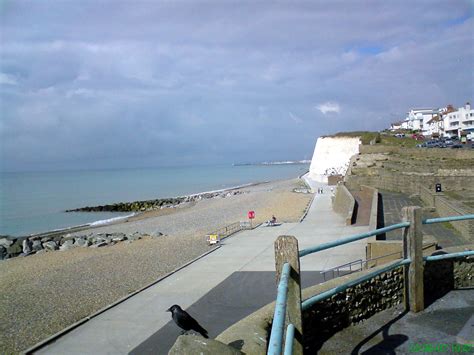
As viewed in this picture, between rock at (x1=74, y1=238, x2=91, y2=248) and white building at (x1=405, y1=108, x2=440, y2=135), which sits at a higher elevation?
white building at (x1=405, y1=108, x2=440, y2=135)

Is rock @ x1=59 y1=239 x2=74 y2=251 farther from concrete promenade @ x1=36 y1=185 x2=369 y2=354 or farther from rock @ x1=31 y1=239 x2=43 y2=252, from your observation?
concrete promenade @ x1=36 y1=185 x2=369 y2=354

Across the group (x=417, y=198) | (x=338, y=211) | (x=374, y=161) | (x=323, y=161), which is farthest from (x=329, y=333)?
(x=323, y=161)

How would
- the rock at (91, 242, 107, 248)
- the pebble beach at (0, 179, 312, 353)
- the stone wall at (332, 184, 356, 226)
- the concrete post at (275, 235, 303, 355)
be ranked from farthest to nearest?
the rock at (91, 242, 107, 248) → the stone wall at (332, 184, 356, 226) → the pebble beach at (0, 179, 312, 353) → the concrete post at (275, 235, 303, 355)

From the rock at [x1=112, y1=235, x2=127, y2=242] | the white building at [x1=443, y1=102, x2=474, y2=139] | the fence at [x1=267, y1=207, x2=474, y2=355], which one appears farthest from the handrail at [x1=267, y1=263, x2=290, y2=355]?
the white building at [x1=443, y1=102, x2=474, y2=139]

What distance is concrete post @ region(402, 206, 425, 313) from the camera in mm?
4848

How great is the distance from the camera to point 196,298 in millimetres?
12289

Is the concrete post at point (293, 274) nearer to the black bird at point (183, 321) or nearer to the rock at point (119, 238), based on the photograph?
the black bird at point (183, 321)

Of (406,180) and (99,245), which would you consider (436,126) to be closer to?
(406,180)

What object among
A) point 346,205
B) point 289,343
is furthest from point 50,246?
point 289,343

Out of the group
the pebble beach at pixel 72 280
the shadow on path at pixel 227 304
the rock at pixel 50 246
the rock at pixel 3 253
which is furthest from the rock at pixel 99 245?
the shadow on path at pixel 227 304

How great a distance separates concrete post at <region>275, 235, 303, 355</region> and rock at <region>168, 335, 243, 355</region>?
0.80 meters

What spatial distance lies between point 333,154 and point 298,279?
87.2 metres

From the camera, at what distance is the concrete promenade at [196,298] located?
966 cm

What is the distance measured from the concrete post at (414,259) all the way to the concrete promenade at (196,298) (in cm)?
545
